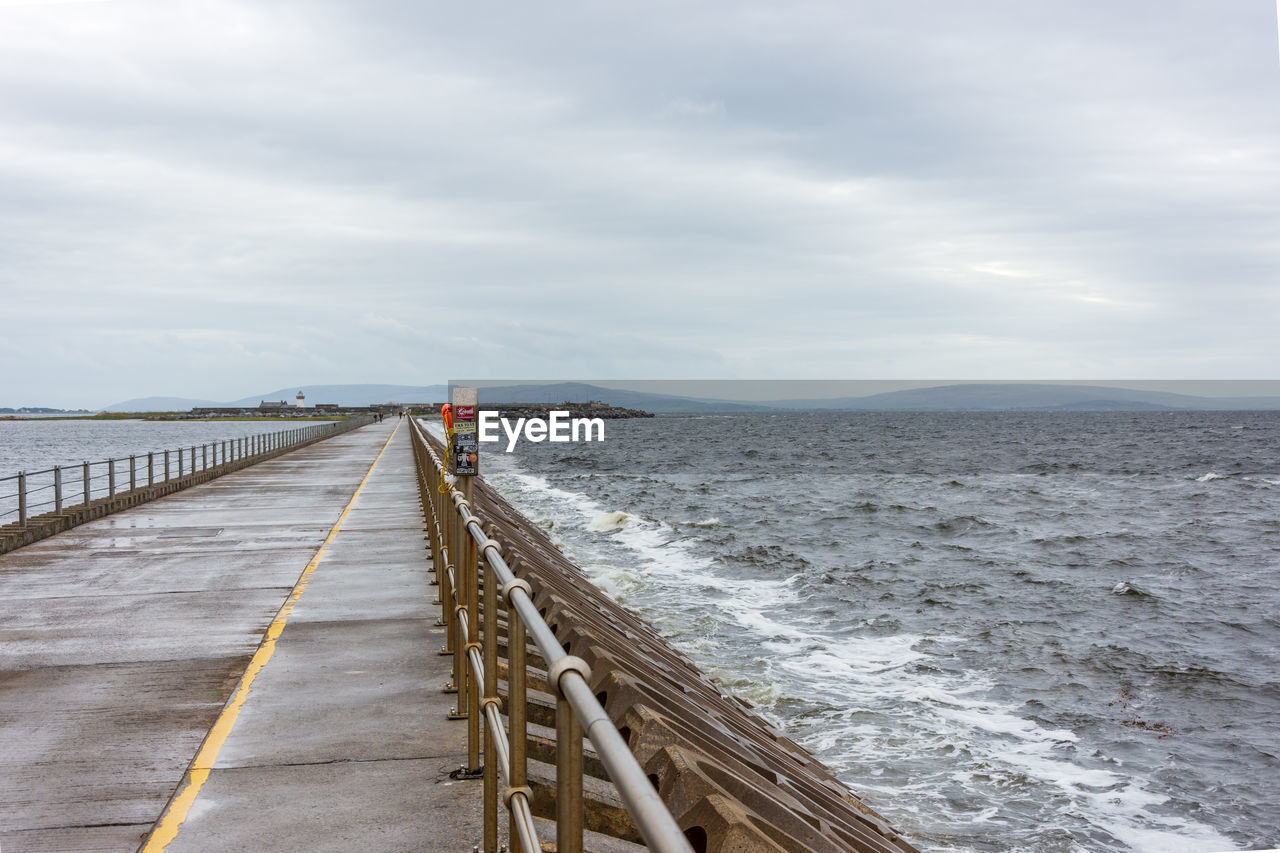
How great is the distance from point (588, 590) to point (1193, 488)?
4497 centimetres

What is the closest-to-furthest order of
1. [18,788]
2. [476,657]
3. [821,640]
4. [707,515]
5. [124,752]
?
[476,657] → [18,788] → [124,752] → [821,640] → [707,515]

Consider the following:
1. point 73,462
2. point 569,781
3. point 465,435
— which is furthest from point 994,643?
point 73,462

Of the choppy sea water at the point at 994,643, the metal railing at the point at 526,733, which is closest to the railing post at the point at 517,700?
the metal railing at the point at 526,733

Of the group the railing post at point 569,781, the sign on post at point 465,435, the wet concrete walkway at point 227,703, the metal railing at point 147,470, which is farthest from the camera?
the metal railing at point 147,470

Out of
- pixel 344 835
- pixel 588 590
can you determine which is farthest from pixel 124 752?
pixel 588 590

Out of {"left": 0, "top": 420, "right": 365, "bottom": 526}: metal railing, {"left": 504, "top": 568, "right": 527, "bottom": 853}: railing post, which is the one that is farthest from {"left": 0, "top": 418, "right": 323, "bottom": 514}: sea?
{"left": 504, "top": 568, "right": 527, "bottom": 853}: railing post

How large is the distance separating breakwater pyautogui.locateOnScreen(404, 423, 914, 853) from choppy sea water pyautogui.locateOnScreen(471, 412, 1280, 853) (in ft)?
6.77

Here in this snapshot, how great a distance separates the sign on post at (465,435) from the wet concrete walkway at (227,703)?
1.42 m

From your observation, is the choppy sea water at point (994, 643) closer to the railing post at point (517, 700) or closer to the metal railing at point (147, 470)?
the railing post at point (517, 700)

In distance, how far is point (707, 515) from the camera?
3372cm

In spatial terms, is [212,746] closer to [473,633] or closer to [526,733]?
[473,633]

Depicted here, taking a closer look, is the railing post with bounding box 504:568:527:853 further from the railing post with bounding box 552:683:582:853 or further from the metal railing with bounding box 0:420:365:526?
the metal railing with bounding box 0:420:365:526

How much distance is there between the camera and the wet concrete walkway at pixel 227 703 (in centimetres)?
503

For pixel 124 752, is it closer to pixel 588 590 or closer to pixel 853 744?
pixel 853 744
